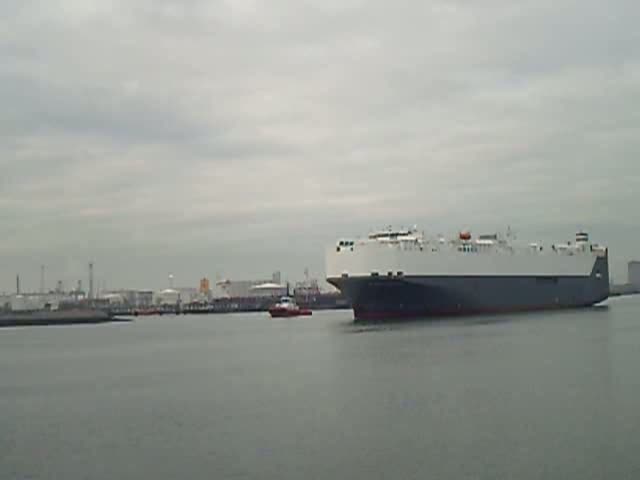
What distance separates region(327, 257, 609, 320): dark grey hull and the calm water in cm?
1604

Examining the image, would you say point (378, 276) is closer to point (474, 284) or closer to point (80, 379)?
point (474, 284)

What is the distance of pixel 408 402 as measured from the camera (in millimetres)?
15031

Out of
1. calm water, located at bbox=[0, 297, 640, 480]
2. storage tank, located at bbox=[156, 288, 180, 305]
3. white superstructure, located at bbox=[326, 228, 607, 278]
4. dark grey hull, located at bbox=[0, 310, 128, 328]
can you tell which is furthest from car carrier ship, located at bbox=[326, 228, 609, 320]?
storage tank, located at bbox=[156, 288, 180, 305]

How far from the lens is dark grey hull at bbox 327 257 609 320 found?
42.6m

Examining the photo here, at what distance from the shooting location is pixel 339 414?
46.4 ft

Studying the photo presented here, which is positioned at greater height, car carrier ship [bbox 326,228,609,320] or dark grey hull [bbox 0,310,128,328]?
car carrier ship [bbox 326,228,609,320]

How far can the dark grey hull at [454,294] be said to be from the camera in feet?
140

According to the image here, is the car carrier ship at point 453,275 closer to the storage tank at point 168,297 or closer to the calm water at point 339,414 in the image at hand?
the calm water at point 339,414

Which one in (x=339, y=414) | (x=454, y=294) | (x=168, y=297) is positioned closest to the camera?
(x=339, y=414)

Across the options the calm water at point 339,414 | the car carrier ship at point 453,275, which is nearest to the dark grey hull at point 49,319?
the car carrier ship at point 453,275

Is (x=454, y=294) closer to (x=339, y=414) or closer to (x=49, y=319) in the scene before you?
(x=339, y=414)

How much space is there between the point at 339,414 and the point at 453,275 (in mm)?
31836

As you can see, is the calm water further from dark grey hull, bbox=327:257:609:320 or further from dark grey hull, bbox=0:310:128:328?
dark grey hull, bbox=0:310:128:328

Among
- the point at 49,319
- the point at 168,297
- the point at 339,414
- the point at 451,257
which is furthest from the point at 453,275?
the point at 168,297
